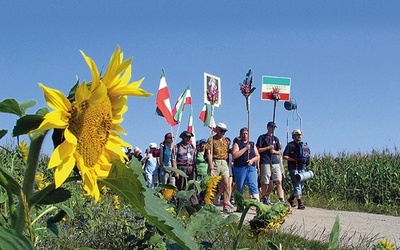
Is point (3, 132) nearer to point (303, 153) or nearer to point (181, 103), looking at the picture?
point (303, 153)

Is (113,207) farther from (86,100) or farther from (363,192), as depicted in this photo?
(363,192)

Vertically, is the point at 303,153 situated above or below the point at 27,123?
below

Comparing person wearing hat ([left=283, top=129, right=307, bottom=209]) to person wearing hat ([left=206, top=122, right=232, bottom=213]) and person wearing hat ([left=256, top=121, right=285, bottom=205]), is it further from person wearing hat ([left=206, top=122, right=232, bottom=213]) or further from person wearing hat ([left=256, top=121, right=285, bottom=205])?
person wearing hat ([left=206, top=122, right=232, bottom=213])

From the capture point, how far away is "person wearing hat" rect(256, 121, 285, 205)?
12164 millimetres

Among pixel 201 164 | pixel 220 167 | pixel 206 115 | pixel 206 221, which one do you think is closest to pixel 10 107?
pixel 206 221

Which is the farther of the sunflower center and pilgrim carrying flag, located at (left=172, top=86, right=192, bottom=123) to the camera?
pilgrim carrying flag, located at (left=172, top=86, right=192, bottom=123)

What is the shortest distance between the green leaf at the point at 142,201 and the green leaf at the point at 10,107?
203 mm

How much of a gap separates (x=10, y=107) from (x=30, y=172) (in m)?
0.12

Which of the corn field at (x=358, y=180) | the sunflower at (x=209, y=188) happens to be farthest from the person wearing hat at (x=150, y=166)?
the sunflower at (x=209, y=188)

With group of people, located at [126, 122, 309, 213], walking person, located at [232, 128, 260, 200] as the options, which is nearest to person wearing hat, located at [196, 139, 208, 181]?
group of people, located at [126, 122, 309, 213]

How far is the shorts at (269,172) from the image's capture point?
12.3m

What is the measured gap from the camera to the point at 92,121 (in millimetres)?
1279

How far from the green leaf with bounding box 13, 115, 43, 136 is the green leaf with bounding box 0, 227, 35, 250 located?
203 mm

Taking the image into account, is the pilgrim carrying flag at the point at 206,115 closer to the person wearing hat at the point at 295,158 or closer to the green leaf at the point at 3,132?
the person wearing hat at the point at 295,158
